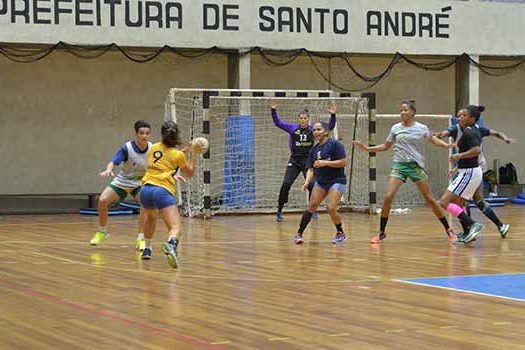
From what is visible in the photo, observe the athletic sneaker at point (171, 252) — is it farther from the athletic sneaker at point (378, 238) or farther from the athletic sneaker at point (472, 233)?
the athletic sneaker at point (472, 233)

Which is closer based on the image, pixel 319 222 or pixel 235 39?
pixel 319 222

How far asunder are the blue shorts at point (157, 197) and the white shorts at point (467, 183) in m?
4.50

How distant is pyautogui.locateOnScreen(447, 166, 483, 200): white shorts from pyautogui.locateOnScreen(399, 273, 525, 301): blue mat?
3.35m

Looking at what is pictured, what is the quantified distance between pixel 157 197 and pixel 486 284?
3889 mm

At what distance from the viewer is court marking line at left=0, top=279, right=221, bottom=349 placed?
7.17 meters

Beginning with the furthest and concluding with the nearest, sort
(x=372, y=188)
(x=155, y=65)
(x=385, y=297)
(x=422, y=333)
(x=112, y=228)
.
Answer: (x=155, y=65), (x=372, y=188), (x=112, y=228), (x=385, y=297), (x=422, y=333)

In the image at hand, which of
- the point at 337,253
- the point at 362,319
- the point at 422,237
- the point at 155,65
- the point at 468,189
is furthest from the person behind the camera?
the point at 155,65

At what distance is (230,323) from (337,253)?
5.62m

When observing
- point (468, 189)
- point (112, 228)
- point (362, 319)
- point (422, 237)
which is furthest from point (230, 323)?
point (112, 228)

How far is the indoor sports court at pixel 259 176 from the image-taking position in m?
8.30

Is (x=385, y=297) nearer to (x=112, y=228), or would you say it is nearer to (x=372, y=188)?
(x=112, y=228)

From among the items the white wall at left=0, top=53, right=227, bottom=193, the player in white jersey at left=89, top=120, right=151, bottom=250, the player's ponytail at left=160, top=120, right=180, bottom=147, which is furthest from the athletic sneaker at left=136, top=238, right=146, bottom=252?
the white wall at left=0, top=53, right=227, bottom=193

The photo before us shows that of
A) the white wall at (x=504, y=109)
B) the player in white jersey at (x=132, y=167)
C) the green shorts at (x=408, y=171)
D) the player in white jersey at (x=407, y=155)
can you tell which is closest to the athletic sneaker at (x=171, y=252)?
the player in white jersey at (x=132, y=167)

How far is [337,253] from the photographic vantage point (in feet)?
43.8
